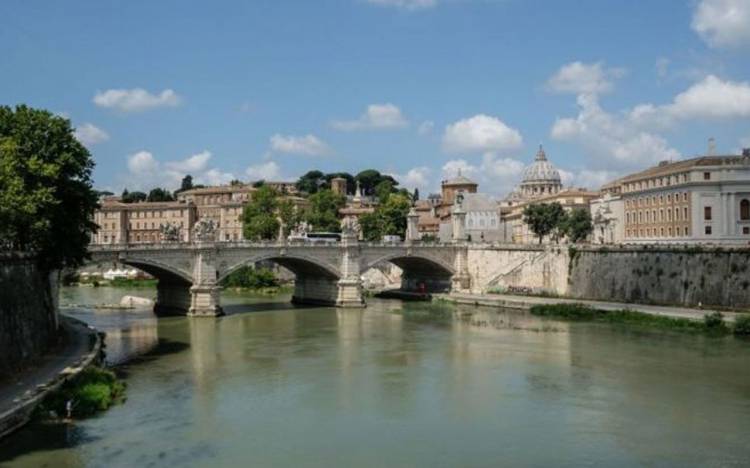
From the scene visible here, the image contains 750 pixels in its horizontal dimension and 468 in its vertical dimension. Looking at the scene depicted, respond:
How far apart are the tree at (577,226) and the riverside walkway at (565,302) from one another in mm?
16609

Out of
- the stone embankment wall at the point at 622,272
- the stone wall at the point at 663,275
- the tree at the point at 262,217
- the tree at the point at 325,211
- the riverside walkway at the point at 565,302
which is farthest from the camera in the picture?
the tree at the point at 325,211

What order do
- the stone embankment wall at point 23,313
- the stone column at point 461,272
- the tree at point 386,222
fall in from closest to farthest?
1. the stone embankment wall at point 23,313
2. the stone column at point 461,272
3. the tree at point 386,222

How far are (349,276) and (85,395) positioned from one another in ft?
90.9

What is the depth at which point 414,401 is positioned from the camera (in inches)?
850

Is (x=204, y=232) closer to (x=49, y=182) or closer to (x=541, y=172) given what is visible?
(x=49, y=182)

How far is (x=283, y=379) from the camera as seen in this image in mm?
24375

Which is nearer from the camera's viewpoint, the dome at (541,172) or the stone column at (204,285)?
the stone column at (204,285)

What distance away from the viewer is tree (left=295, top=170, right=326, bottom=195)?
378 ft

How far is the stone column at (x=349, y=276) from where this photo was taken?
46.0 m

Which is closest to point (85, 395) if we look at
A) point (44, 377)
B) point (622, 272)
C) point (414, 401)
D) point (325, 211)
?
point (44, 377)

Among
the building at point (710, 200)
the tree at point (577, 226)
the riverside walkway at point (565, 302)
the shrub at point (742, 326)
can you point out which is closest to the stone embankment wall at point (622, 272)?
the riverside walkway at point (565, 302)

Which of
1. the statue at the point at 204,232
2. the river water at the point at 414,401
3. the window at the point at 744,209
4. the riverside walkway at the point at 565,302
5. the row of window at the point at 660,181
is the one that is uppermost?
the row of window at the point at 660,181

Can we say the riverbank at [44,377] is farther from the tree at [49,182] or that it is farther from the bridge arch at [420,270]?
the bridge arch at [420,270]

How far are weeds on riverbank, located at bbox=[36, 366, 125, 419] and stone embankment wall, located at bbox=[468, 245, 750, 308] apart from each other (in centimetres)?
2605
